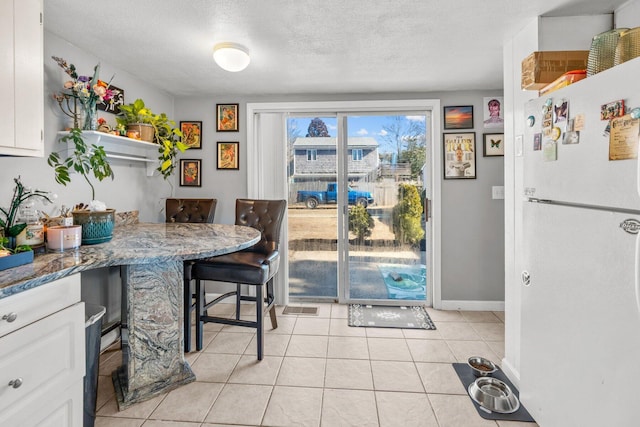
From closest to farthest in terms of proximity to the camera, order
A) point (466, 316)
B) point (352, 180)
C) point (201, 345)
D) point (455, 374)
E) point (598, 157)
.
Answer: point (598, 157)
point (455, 374)
point (201, 345)
point (466, 316)
point (352, 180)

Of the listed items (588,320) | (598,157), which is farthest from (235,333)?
(598,157)

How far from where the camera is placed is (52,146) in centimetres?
214

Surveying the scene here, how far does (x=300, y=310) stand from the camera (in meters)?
3.38

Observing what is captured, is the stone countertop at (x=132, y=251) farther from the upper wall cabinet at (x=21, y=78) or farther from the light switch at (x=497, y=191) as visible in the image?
the light switch at (x=497, y=191)

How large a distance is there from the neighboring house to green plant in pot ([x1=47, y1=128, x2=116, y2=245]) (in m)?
1.83

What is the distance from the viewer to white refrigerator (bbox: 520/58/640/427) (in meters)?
1.02

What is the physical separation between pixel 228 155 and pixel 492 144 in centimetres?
266

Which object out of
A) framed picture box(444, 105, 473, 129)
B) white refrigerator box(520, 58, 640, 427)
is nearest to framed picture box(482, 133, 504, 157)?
framed picture box(444, 105, 473, 129)

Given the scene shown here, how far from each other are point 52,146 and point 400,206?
294cm

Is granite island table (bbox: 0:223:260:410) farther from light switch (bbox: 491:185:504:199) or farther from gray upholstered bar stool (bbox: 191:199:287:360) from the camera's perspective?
light switch (bbox: 491:185:504:199)

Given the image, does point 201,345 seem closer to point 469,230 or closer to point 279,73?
point 279,73

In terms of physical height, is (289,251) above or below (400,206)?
below

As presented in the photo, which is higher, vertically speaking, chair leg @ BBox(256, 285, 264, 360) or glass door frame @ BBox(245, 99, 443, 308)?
glass door frame @ BBox(245, 99, 443, 308)

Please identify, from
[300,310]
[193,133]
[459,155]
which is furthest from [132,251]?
[459,155]
